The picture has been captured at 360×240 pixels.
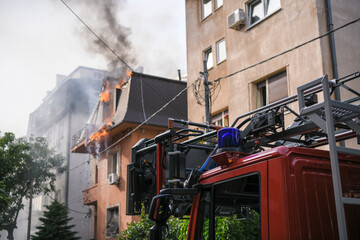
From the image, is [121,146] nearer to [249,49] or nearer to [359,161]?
[249,49]

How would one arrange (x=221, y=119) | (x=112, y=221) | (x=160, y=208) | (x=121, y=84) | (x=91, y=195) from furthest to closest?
(x=91, y=195) < (x=121, y=84) < (x=112, y=221) < (x=221, y=119) < (x=160, y=208)

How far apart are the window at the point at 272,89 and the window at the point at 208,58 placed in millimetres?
3692

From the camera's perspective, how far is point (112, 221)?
999 inches

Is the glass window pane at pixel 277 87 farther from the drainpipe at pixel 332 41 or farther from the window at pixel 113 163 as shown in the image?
the window at pixel 113 163

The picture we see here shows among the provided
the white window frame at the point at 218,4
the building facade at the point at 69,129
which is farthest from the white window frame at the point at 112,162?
the white window frame at the point at 218,4

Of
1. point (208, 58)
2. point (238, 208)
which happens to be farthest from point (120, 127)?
point (238, 208)

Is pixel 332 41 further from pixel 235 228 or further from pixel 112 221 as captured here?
pixel 112 221

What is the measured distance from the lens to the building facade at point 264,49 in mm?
13594

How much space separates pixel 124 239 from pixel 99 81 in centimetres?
3868

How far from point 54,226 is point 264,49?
1696 cm

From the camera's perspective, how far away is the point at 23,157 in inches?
1387

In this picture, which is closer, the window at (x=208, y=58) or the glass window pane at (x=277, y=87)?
the glass window pane at (x=277, y=87)

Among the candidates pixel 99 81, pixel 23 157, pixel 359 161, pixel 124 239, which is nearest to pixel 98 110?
pixel 23 157

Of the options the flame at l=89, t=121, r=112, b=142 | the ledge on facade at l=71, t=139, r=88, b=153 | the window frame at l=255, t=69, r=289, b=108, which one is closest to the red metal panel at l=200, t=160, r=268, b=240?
the window frame at l=255, t=69, r=289, b=108
